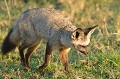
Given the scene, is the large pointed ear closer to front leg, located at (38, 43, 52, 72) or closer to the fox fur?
the fox fur

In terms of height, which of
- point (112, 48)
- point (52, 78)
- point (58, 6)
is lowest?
point (52, 78)

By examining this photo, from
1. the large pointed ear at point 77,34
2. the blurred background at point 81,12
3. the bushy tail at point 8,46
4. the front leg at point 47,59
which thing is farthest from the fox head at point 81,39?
the blurred background at point 81,12

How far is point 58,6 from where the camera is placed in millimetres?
11203

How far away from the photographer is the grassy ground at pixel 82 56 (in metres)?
6.21

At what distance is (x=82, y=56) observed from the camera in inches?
278

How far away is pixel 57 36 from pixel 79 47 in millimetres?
479

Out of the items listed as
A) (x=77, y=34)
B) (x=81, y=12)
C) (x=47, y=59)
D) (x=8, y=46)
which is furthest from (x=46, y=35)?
(x=81, y=12)

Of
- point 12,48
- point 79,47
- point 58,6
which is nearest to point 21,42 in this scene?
point 12,48

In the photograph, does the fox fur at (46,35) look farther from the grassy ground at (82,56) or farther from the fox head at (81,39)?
the grassy ground at (82,56)

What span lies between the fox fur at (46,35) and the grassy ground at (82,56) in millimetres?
207

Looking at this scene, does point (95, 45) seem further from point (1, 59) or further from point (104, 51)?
point (1, 59)

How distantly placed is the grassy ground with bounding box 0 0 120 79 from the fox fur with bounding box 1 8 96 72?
8.1 inches

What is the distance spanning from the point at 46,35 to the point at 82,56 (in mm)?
974

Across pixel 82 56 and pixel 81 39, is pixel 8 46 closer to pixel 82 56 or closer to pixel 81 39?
pixel 82 56
